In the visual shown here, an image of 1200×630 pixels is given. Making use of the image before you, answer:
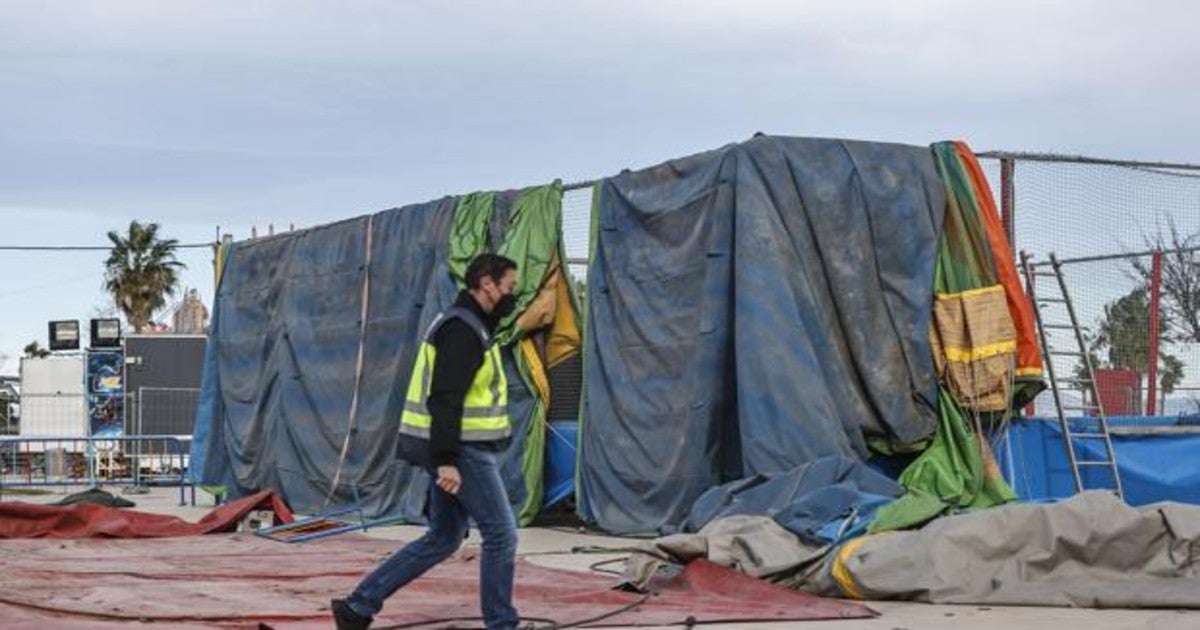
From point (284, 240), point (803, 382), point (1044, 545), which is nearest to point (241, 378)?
point (284, 240)

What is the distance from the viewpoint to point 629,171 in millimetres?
14914

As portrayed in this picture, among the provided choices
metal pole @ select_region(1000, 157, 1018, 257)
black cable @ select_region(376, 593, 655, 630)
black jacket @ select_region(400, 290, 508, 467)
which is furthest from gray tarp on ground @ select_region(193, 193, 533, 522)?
black jacket @ select_region(400, 290, 508, 467)

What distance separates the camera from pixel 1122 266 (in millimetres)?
14414

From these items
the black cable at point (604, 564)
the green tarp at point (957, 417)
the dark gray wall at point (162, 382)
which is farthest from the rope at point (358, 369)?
the dark gray wall at point (162, 382)

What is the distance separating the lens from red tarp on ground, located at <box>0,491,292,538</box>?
14.9 m

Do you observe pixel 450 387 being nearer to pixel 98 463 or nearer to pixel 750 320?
pixel 750 320

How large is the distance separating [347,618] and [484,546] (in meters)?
0.70

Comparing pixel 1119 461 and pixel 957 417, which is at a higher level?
pixel 957 417

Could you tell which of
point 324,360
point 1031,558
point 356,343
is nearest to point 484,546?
point 1031,558

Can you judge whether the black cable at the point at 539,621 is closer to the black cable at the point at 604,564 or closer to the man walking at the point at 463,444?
the man walking at the point at 463,444

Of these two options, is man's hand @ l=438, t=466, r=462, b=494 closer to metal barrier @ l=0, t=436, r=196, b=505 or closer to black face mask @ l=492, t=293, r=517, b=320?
black face mask @ l=492, t=293, r=517, b=320

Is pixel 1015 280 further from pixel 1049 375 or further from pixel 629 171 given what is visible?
pixel 629 171

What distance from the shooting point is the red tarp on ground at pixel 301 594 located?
874cm

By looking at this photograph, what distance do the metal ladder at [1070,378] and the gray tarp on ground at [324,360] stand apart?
4.62 metres
